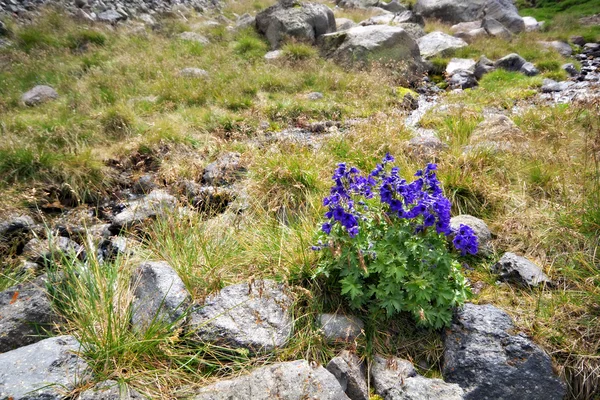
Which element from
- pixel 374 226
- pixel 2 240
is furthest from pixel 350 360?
pixel 2 240

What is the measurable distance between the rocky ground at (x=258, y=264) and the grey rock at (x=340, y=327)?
0.01 meters

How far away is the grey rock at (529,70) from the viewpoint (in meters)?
10.5

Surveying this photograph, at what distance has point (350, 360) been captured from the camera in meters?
2.59

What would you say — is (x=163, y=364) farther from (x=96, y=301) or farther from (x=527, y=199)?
(x=527, y=199)

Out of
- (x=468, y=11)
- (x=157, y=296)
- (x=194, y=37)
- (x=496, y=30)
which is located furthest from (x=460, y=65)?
(x=157, y=296)

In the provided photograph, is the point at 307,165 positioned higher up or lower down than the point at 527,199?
higher up

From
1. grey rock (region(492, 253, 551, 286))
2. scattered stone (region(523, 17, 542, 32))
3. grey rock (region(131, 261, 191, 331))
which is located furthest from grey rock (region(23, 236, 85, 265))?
scattered stone (region(523, 17, 542, 32))

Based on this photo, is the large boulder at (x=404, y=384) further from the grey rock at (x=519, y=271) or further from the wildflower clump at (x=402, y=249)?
the grey rock at (x=519, y=271)

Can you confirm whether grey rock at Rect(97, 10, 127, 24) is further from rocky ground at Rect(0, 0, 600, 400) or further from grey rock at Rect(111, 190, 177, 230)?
grey rock at Rect(111, 190, 177, 230)

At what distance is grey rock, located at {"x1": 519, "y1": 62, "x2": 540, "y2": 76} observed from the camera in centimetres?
1053

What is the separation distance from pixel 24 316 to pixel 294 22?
1110 cm

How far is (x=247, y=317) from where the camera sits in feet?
9.25

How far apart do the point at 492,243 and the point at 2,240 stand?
16.2 feet

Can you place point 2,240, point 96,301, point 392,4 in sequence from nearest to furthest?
point 96,301
point 2,240
point 392,4
